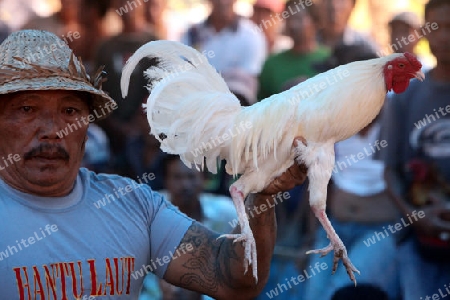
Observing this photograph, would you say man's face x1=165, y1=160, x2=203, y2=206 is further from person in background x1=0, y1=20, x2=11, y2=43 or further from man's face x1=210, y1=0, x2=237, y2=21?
person in background x1=0, y1=20, x2=11, y2=43

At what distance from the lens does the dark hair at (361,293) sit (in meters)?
5.21

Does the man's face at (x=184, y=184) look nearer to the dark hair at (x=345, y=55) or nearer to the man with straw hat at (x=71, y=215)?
the dark hair at (x=345, y=55)

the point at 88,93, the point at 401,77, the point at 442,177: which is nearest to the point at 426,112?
the point at 442,177

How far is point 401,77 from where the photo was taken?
2887 millimetres

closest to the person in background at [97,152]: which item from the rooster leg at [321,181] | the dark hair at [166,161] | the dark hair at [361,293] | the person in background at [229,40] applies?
the dark hair at [166,161]

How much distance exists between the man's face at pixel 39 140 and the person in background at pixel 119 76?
2940 millimetres

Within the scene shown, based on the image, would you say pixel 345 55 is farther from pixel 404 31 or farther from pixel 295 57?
pixel 404 31

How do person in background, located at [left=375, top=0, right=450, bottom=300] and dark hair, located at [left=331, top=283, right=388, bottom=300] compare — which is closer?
person in background, located at [left=375, top=0, right=450, bottom=300]

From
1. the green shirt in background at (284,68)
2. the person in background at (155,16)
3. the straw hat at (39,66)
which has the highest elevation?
the straw hat at (39,66)

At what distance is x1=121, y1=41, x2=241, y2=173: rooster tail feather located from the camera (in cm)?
294

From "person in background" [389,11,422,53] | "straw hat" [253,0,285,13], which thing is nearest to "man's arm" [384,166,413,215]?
"person in background" [389,11,422,53]

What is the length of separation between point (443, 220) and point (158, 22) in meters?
3.24

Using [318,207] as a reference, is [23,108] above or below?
above

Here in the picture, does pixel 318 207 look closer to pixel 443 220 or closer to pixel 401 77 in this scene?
pixel 401 77
